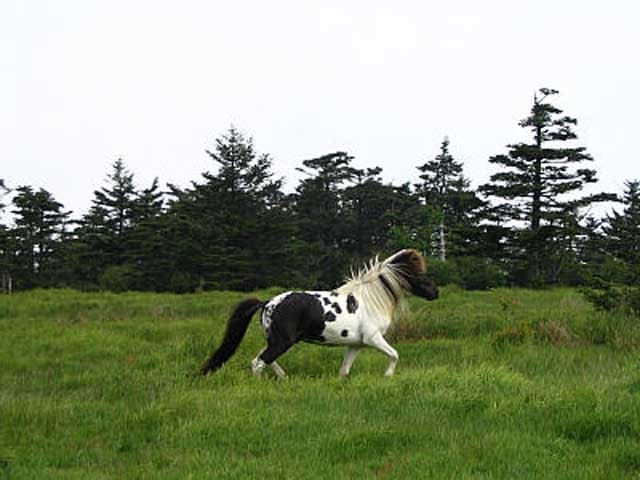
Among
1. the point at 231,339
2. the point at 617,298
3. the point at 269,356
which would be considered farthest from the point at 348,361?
the point at 617,298

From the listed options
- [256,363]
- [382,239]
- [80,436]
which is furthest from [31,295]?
[382,239]

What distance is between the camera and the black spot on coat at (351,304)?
10125 millimetres

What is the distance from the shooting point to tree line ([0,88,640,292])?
118 feet

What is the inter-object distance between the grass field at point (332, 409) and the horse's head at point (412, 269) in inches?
49.7

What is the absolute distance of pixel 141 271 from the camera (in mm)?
43688

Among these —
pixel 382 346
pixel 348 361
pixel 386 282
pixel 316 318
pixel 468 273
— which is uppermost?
pixel 386 282

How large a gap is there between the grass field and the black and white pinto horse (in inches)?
15.0

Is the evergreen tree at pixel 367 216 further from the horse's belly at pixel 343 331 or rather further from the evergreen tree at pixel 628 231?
the horse's belly at pixel 343 331

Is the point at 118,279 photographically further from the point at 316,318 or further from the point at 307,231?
the point at 316,318

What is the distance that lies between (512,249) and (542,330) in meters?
26.4

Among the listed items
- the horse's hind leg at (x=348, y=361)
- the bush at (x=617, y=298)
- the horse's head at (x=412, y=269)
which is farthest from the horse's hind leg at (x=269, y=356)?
the bush at (x=617, y=298)

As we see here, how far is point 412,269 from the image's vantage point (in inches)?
421

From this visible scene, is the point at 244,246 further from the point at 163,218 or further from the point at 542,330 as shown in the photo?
the point at 542,330

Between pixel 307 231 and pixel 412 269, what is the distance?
4197 centimetres
